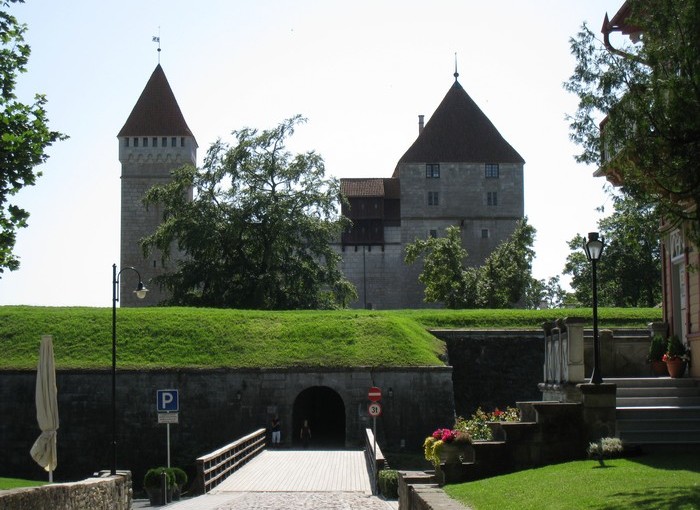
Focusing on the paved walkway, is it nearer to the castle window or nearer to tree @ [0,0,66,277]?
tree @ [0,0,66,277]

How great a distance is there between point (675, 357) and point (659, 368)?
0.92m

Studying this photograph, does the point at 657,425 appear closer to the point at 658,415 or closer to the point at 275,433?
the point at 658,415

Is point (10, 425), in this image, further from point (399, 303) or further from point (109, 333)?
point (399, 303)

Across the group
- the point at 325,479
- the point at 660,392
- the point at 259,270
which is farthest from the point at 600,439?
the point at 259,270

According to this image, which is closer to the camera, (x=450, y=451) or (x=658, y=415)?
(x=450, y=451)

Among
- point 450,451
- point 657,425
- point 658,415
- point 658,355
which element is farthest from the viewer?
point 658,355

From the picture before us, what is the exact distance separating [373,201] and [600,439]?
70277mm

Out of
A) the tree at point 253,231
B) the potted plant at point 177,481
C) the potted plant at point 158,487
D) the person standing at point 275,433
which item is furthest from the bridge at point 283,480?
the tree at point 253,231

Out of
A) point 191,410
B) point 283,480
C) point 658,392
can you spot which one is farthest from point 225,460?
point 658,392

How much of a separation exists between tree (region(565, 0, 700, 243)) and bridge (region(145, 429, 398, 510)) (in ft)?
30.4

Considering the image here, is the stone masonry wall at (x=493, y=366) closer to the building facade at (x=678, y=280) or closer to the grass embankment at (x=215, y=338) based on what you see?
the grass embankment at (x=215, y=338)

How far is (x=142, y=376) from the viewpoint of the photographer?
1538 inches

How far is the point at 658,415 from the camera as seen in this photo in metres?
17.9

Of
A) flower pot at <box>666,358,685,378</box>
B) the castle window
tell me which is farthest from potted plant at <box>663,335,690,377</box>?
the castle window
